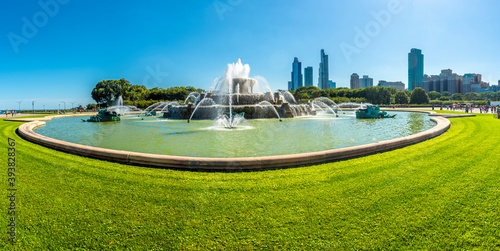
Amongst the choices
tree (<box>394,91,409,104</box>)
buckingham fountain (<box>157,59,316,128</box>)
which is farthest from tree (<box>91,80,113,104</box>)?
tree (<box>394,91,409,104</box>)

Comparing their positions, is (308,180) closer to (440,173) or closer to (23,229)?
(440,173)

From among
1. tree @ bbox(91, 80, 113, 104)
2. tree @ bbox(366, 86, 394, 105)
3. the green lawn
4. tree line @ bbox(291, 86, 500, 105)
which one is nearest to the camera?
the green lawn

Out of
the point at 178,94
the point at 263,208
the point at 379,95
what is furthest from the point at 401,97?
the point at 263,208

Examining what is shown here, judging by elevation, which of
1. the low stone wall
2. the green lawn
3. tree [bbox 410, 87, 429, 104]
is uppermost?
tree [bbox 410, 87, 429, 104]

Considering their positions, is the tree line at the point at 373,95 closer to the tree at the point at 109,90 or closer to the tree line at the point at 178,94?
the tree line at the point at 178,94

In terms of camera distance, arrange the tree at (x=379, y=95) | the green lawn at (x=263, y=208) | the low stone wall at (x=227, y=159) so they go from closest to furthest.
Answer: the green lawn at (x=263, y=208) → the low stone wall at (x=227, y=159) → the tree at (x=379, y=95)

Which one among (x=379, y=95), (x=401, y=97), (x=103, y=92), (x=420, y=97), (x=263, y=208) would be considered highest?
(x=103, y=92)

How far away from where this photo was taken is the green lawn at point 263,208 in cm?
309

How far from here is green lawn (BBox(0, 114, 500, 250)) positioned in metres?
3.09

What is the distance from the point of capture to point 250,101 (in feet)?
93.4

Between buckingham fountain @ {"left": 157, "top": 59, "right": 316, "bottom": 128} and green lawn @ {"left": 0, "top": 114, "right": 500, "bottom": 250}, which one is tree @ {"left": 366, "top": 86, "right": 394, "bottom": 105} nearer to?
buckingham fountain @ {"left": 157, "top": 59, "right": 316, "bottom": 128}

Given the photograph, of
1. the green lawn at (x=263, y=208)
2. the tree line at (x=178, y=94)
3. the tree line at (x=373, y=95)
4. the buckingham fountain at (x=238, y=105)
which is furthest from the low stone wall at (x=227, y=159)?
the tree line at (x=373, y=95)

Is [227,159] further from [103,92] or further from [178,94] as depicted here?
[178,94]

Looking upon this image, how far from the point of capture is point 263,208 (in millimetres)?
3846
